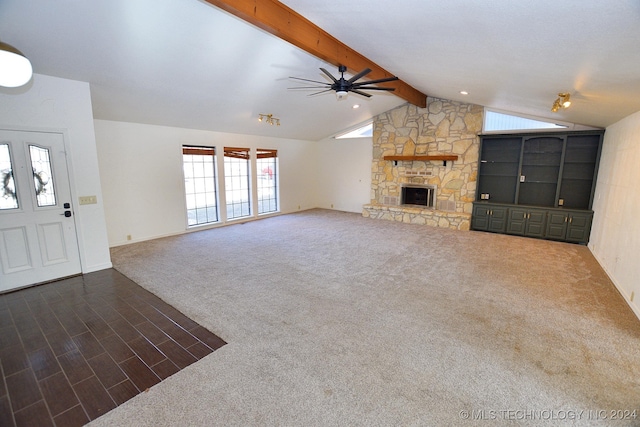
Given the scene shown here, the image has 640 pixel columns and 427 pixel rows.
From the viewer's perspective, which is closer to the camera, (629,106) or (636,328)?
(636,328)

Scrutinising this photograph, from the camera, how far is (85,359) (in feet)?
7.85

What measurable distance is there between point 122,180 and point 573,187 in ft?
29.4

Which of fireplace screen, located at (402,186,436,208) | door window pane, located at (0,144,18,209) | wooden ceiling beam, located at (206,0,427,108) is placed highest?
wooden ceiling beam, located at (206,0,427,108)

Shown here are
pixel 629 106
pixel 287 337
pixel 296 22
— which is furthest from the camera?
pixel 629 106

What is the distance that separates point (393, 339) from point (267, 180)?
656 centimetres

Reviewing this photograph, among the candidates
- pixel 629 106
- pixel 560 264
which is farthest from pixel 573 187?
pixel 629 106

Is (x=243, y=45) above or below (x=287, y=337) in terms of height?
above

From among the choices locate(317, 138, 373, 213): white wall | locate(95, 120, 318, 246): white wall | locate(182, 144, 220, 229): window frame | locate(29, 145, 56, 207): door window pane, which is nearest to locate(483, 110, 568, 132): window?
locate(317, 138, 373, 213): white wall

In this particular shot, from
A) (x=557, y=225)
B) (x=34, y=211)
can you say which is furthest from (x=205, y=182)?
(x=557, y=225)

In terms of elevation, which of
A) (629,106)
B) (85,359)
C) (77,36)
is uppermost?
(77,36)

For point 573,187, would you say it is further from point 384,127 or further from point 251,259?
point 251,259

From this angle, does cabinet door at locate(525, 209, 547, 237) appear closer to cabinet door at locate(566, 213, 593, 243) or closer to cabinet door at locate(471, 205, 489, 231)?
cabinet door at locate(566, 213, 593, 243)

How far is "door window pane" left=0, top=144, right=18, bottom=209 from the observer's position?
347 cm

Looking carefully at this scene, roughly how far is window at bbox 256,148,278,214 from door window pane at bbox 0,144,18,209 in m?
4.96
